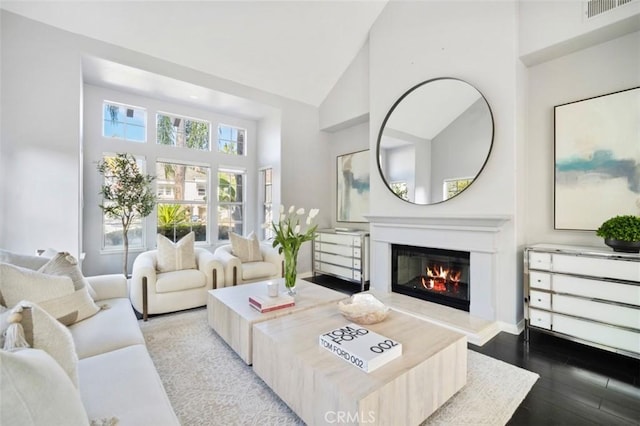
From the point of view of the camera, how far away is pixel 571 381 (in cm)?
202

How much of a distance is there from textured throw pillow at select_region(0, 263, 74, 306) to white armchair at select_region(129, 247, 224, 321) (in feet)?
4.16

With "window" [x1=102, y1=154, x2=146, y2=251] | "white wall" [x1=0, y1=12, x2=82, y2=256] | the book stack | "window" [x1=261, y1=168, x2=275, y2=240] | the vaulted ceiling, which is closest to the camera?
the book stack

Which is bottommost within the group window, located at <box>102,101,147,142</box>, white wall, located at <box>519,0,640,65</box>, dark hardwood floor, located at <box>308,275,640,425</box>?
dark hardwood floor, located at <box>308,275,640,425</box>

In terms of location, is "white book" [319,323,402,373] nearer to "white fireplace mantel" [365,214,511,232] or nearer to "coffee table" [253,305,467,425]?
"coffee table" [253,305,467,425]

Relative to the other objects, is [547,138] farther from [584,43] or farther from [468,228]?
[468,228]

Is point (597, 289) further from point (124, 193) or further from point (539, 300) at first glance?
point (124, 193)

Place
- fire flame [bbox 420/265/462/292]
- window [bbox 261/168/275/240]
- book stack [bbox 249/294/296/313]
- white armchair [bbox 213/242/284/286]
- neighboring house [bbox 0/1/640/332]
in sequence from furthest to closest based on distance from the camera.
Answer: window [bbox 261/168/275/240] < white armchair [bbox 213/242/284/286] < fire flame [bbox 420/265/462/292] < neighboring house [bbox 0/1/640/332] < book stack [bbox 249/294/296/313]

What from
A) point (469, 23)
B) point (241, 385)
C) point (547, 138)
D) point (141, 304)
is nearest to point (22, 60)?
point (141, 304)

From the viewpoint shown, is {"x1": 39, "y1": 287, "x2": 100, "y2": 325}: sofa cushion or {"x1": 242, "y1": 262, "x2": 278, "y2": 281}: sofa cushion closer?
{"x1": 39, "y1": 287, "x2": 100, "y2": 325}: sofa cushion

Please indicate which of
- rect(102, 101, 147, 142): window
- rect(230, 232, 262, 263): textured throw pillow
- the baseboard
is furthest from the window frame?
the baseboard

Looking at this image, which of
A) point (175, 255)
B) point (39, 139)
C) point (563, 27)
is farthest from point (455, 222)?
point (39, 139)

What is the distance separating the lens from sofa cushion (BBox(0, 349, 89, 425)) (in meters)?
0.61

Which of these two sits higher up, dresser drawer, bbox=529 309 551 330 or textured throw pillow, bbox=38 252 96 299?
textured throw pillow, bbox=38 252 96 299

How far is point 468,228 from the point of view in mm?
3070
